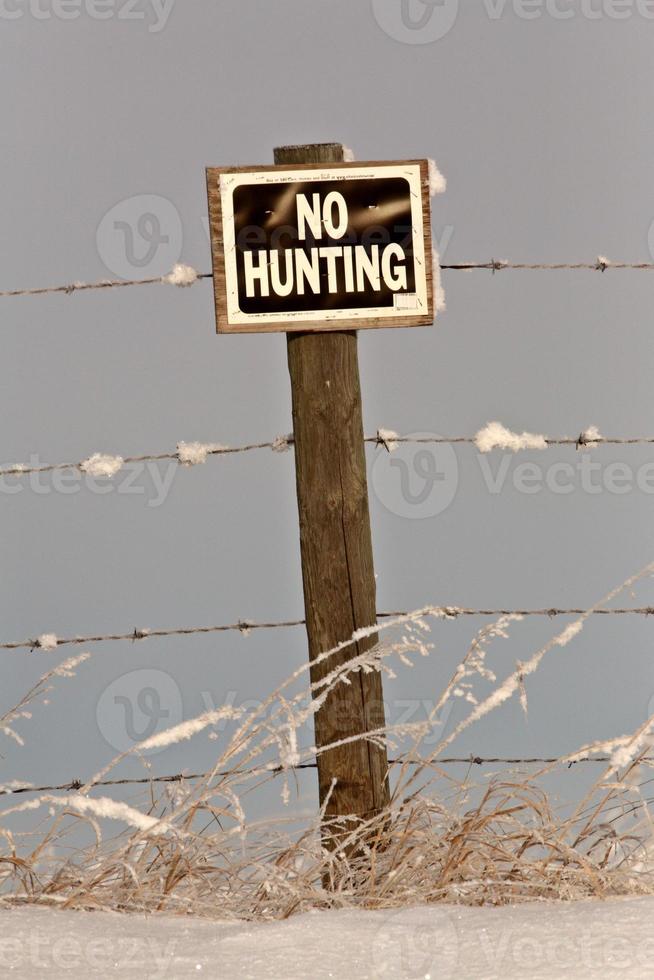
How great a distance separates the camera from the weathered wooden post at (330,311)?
239 cm

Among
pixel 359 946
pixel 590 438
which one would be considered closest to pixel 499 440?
pixel 590 438

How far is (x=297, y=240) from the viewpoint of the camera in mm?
2393

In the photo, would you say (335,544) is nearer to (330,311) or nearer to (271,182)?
(330,311)

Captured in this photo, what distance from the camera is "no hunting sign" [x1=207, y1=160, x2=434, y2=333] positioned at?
2391 mm

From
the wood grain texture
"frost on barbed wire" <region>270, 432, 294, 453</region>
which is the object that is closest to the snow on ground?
the wood grain texture

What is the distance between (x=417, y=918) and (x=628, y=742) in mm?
582

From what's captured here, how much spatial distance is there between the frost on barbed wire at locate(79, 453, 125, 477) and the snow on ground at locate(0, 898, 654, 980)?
3.44ft

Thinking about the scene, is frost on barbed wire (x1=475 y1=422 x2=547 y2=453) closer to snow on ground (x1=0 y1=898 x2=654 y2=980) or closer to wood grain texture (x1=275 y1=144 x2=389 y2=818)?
wood grain texture (x1=275 y1=144 x2=389 y2=818)

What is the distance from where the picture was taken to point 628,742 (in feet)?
6.62

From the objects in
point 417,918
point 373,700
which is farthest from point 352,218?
point 417,918

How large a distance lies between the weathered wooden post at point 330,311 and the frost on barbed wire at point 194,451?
0.63 feet

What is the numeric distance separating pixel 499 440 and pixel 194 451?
25.2 inches

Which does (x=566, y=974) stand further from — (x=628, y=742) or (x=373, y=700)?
(x=373, y=700)

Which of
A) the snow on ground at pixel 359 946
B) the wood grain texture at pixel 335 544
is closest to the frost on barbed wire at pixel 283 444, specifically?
the wood grain texture at pixel 335 544
